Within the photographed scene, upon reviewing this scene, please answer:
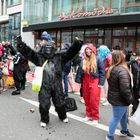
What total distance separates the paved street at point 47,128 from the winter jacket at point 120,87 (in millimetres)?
865

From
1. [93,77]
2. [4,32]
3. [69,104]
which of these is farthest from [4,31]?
[93,77]

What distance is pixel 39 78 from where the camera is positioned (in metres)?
6.88

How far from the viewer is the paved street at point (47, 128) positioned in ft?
20.8

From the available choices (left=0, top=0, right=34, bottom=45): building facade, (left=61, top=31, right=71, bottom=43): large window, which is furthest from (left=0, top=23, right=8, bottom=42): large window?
(left=61, top=31, right=71, bottom=43): large window

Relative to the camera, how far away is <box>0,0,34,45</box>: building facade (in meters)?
35.6

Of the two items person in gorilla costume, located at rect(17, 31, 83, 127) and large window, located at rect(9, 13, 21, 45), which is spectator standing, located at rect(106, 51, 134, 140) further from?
large window, located at rect(9, 13, 21, 45)

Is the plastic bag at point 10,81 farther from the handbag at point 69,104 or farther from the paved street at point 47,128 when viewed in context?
the handbag at point 69,104

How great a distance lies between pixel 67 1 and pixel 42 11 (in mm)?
3825

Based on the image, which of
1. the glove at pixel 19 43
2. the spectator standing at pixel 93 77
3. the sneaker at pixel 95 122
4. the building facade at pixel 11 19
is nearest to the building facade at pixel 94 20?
the building facade at pixel 11 19

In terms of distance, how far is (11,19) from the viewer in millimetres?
38031

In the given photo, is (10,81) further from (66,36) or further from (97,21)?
(66,36)

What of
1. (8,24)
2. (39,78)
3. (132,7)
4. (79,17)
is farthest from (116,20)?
(8,24)

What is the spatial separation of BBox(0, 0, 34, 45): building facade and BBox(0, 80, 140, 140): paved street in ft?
80.4

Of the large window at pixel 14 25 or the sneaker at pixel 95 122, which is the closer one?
the sneaker at pixel 95 122
